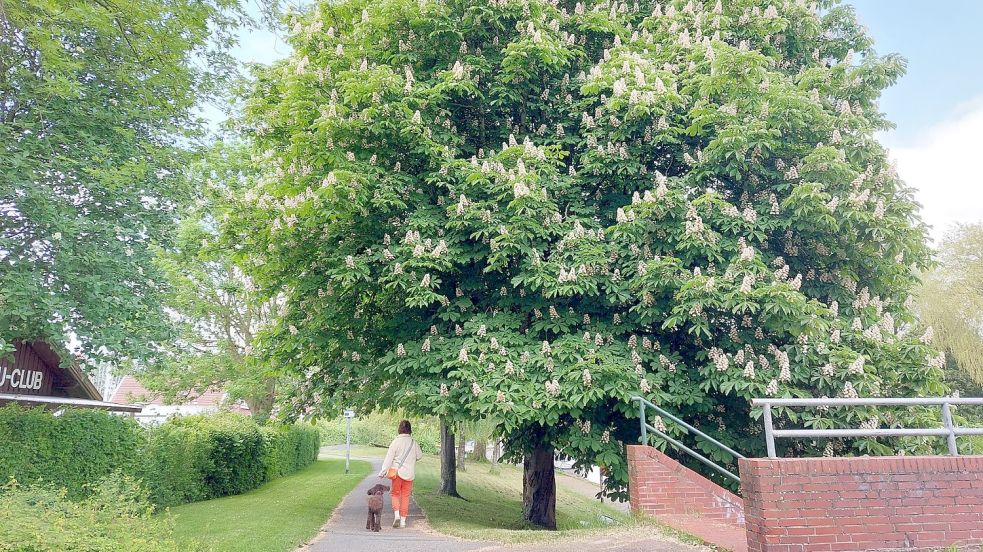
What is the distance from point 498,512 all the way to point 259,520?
7.59 meters

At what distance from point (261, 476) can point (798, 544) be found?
18568 mm

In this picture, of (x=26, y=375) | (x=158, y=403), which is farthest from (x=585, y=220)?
(x=158, y=403)

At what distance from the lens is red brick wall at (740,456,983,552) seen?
6.02 metres

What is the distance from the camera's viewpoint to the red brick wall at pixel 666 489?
310 inches

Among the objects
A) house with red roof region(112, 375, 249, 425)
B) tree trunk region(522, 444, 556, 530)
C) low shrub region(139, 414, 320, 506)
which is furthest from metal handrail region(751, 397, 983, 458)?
house with red roof region(112, 375, 249, 425)

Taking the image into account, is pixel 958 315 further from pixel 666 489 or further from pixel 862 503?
pixel 862 503

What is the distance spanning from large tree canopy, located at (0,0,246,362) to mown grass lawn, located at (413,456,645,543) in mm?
5867

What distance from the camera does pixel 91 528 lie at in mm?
6188

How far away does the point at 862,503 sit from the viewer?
20.0 ft

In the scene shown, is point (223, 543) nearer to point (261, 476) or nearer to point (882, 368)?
point (882, 368)

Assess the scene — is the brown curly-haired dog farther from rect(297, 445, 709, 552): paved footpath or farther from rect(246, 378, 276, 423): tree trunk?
rect(246, 378, 276, 423): tree trunk

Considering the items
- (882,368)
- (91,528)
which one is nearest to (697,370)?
(882,368)

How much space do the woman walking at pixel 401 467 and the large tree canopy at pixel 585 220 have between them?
0.55 m

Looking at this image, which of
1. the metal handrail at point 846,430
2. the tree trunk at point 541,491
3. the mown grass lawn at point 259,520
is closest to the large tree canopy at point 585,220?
the tree trunk at point 541,491
